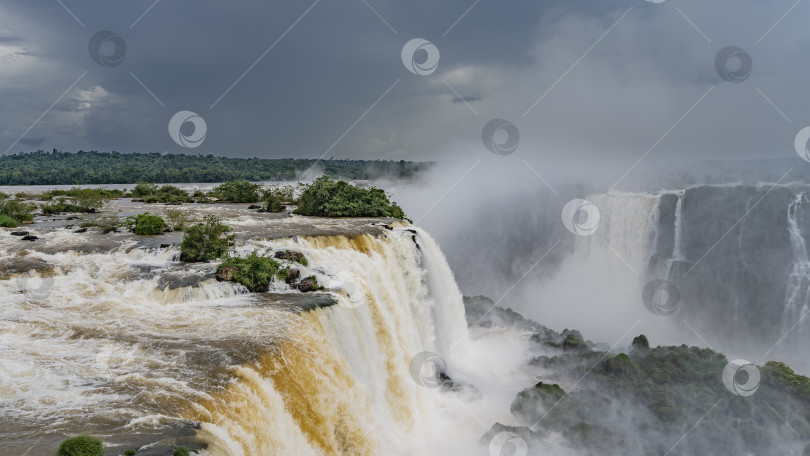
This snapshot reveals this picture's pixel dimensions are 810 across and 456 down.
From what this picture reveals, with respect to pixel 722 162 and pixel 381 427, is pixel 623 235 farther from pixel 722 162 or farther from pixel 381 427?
pixel 722 162

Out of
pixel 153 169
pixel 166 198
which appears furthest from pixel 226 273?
pixel 153 169

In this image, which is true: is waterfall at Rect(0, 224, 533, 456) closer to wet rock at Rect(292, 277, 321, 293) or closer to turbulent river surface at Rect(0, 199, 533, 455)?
turbulent river surface at Rect(0, 199, 533, 455)

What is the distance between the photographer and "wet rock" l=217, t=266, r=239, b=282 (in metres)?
13.5

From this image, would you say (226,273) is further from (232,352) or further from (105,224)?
(105,224)

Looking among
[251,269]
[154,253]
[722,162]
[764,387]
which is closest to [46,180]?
[154,253]

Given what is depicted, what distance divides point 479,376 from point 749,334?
21258 millimetres

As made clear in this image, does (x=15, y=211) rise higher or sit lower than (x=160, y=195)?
lower

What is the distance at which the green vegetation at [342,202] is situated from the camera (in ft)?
90.5

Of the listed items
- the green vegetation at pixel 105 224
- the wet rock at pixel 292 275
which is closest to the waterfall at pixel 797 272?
the wet rock at pixel 292 275

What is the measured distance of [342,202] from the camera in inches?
1099

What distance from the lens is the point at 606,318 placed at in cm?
3300

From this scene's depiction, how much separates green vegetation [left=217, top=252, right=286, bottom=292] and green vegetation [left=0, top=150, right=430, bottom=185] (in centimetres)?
Answer: 5846

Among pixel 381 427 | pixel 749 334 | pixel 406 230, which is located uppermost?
pixel 406 230

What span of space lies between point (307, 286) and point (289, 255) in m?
2.34
